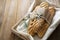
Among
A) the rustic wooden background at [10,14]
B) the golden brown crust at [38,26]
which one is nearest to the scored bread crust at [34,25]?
the golden brown crust at [38,26]

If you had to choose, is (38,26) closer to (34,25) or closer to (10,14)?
(34,25)

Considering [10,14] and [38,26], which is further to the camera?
[10,14]

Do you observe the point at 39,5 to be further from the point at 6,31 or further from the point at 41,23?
the point at 6,31

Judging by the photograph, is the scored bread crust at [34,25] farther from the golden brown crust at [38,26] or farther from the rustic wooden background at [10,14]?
the rustic wooden background at [10,14]

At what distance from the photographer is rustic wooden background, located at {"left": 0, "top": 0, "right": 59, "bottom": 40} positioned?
1.90 metres

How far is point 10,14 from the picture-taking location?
2.15 metres

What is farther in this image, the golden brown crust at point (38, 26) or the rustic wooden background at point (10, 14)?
the rustic wooden background at point (10, 14)

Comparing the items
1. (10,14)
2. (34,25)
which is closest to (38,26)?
(34,25)

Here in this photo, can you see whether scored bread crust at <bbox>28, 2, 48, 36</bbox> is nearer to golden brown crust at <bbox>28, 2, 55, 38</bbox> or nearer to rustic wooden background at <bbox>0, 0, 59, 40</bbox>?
golden brown crust at <bbox>28, 2, 55, 38</bbox>

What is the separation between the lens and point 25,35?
1.75 m

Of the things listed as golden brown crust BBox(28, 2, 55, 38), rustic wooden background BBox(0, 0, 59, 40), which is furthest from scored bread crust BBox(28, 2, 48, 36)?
rustic wooden background BBox(0, 0, 59, 40)

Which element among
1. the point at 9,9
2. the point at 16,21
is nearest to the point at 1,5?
the point at 9,9

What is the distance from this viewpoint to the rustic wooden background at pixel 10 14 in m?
1.90

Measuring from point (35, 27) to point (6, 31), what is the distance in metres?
0.38
